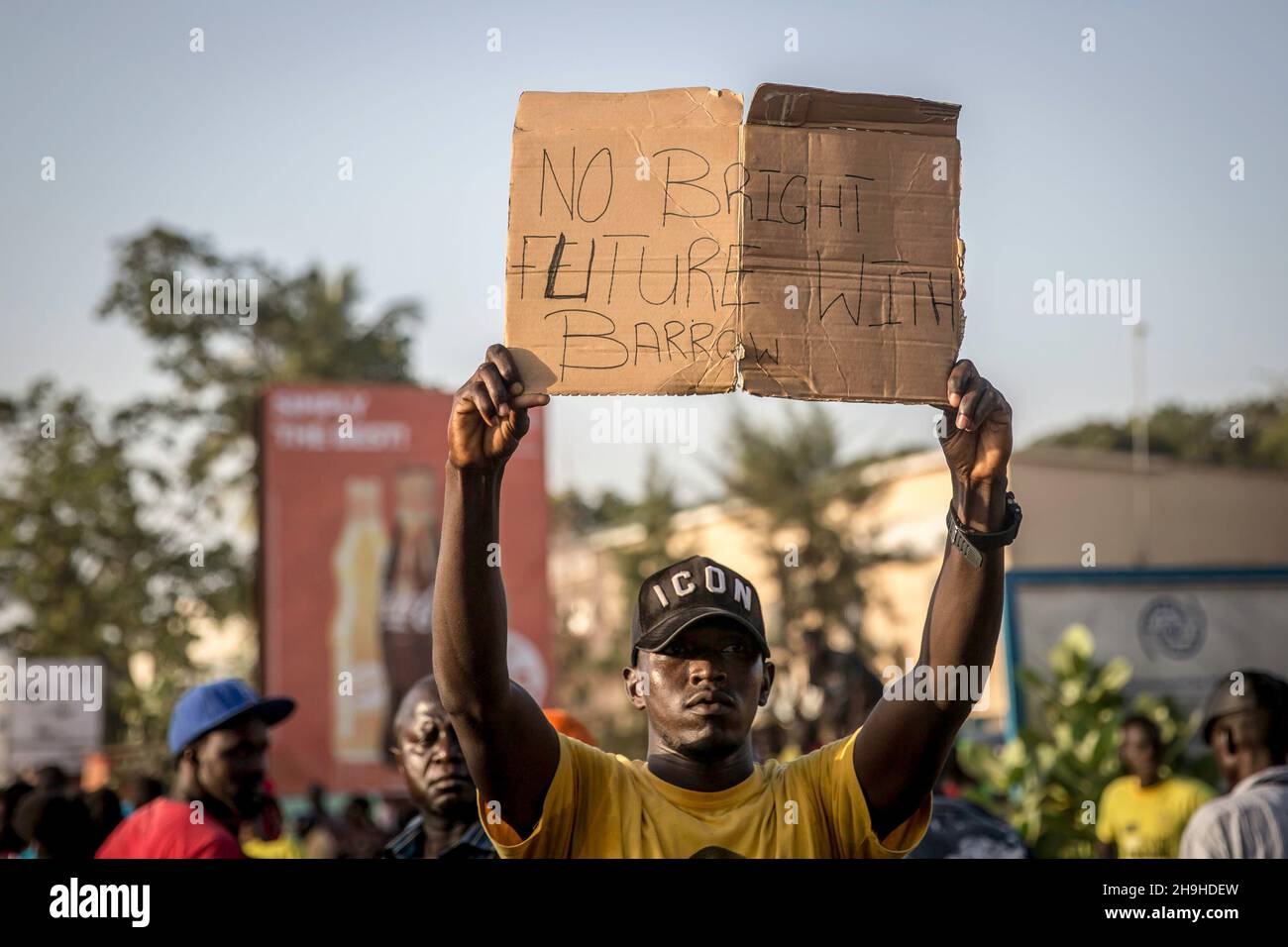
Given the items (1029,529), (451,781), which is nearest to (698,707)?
(451,781)

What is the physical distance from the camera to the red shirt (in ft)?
14.1

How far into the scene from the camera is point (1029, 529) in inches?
1570

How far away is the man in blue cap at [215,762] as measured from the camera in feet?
14.9

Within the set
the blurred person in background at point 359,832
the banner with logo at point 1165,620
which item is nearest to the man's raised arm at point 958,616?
the blurred person in background at point 359,832

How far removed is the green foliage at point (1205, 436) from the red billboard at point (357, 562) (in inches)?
946

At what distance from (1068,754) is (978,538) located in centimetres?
813

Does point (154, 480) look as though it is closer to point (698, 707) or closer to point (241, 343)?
point (241, 343)

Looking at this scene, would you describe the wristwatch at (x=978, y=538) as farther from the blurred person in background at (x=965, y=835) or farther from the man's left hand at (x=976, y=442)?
the blurred person in background at (x=965, y=835)

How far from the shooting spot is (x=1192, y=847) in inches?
174

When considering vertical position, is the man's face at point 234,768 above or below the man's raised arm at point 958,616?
below

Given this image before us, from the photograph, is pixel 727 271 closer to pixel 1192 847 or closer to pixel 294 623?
pixel 1192 847

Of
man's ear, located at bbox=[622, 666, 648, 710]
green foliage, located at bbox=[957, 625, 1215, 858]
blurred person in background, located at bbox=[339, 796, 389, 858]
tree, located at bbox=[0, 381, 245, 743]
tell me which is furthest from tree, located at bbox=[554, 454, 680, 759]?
man's ear, located at bbox=[622, 666, 648, 710]
